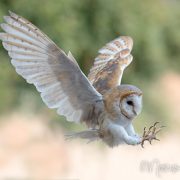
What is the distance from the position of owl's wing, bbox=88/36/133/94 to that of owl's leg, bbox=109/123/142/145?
28 centimetres

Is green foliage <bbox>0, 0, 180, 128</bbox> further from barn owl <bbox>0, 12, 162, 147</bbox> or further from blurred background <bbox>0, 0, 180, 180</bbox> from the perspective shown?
barn owl <bbox>0, 12, 162, 147</bbox>

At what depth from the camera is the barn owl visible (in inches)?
133

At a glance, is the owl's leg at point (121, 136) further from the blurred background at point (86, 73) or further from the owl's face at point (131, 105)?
the blurred background at point (86, 73)

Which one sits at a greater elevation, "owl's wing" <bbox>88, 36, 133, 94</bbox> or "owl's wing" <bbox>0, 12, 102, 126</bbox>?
"owl's wing" <bbox>88, 36, 133, 94</bbox>

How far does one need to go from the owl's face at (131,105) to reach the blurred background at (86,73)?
147cm

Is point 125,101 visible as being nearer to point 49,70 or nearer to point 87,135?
point 87,135

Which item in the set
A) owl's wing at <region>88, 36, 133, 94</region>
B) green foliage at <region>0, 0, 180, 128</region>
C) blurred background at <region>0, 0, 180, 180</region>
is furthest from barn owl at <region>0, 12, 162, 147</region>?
green foliage at <region>0, 0, 180, 128</region>

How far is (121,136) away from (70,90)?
1.03ft

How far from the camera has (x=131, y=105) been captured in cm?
338

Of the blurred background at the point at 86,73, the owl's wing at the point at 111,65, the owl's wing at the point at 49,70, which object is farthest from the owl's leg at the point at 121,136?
the blurred background at the point at 86,73

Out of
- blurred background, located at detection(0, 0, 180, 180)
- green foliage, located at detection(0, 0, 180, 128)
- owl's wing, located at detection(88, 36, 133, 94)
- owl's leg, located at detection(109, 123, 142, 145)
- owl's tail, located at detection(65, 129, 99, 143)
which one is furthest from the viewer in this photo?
green foliage, located at detection(0, 0, 180, 128)

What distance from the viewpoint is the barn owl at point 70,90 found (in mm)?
3381

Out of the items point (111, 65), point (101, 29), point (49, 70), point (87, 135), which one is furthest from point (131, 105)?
point (101, 29)

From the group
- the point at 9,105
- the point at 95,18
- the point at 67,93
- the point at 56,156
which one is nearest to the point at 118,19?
the point at 95,18
